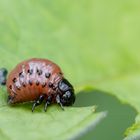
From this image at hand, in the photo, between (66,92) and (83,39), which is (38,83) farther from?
(83,39)

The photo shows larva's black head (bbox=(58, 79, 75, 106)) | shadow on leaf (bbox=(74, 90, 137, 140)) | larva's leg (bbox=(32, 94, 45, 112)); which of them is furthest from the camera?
shadow on leaf (bbox=(74, 90, 137, 140))

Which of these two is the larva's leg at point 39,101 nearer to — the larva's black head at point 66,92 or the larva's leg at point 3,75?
the larva's black head at point 66,92

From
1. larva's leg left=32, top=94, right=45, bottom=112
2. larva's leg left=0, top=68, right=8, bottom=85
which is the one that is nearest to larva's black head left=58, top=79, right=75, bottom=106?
larva's leg left=32, top=94, right=45, bottom=112

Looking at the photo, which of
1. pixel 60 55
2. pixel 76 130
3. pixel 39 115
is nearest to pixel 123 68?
pixel 60 55

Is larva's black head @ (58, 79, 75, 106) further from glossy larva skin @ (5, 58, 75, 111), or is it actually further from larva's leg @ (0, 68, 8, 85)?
larva's leg @ (0, 68, 8, 85)

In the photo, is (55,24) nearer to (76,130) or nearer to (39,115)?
(39,115)
